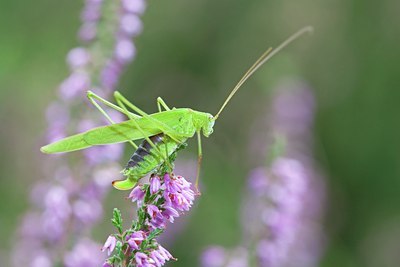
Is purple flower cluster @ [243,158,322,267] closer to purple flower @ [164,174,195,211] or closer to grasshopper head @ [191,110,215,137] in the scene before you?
grasshopper head @ [191,110,215,137]

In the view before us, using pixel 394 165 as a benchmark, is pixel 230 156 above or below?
below

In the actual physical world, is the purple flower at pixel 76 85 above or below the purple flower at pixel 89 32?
below

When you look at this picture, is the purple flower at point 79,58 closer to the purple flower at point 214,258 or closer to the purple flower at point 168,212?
the purple flower at point 214,258

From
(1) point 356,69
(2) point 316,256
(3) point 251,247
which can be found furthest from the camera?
(1) point 356,69

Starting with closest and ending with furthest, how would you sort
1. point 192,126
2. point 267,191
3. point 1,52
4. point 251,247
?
point 192,126 → point 251,247 → point 267,191 → point 1,52

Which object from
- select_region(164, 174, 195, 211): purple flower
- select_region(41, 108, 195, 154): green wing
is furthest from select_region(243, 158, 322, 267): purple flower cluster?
select_region(164, 174, 195, 211): purple flower

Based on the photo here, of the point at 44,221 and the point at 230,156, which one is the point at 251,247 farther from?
the point at 230,156

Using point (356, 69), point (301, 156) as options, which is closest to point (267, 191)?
point (301, 156)

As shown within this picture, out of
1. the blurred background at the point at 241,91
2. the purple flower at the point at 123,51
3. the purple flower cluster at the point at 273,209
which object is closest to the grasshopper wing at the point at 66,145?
the purple flower at the point at 123,51

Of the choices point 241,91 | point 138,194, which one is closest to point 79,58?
point 138,194
